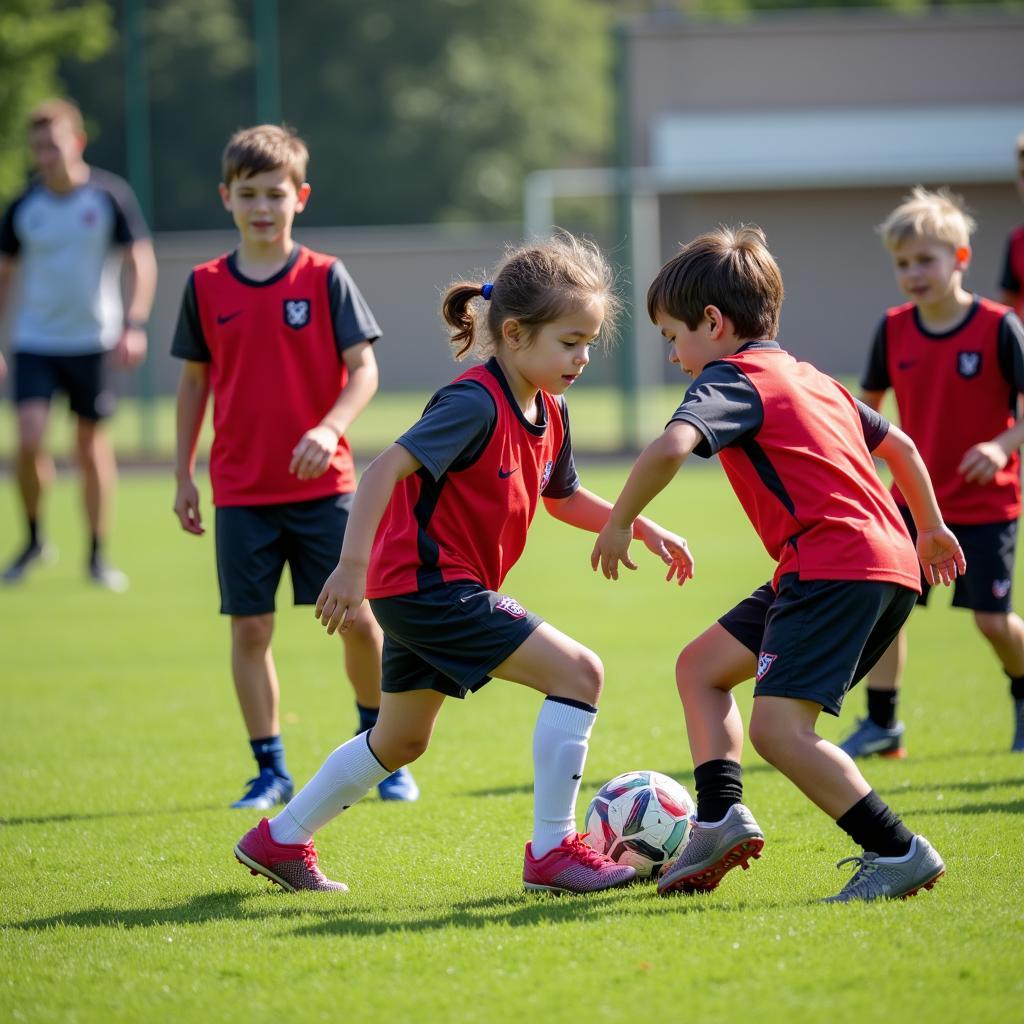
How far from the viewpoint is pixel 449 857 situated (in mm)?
4121

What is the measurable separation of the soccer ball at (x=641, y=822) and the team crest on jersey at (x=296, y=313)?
6.29 feet

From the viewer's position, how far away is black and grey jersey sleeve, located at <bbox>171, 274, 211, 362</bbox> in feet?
16.6

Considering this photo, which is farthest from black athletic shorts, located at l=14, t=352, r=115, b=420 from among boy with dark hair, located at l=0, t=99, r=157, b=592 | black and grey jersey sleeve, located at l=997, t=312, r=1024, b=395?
black and grey jersey sleeve, located at l=997, t=312, r=1024, b=395

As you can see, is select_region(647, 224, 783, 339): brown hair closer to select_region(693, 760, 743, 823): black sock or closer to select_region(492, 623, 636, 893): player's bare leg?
select_region(492, 623, 636, 893): player's bare leg

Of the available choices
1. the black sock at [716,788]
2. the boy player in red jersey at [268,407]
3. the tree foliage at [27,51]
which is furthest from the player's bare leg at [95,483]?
the tree foliage at [27,51]

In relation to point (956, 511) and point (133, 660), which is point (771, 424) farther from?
point (133, 660)

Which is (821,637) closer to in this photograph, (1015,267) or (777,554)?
(777,554)

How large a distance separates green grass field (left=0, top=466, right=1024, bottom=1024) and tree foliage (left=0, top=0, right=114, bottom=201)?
16971mm

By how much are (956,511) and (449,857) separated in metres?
2.36

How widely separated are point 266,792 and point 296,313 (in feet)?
5.17

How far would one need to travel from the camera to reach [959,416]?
17.8 feet

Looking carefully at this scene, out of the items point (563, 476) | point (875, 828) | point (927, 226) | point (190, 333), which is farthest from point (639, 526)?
point (927, 226)

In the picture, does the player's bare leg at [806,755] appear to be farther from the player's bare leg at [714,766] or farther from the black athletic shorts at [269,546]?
the black athletic shorts at [269,546]

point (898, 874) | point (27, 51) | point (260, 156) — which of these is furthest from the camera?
point (27, 51)
